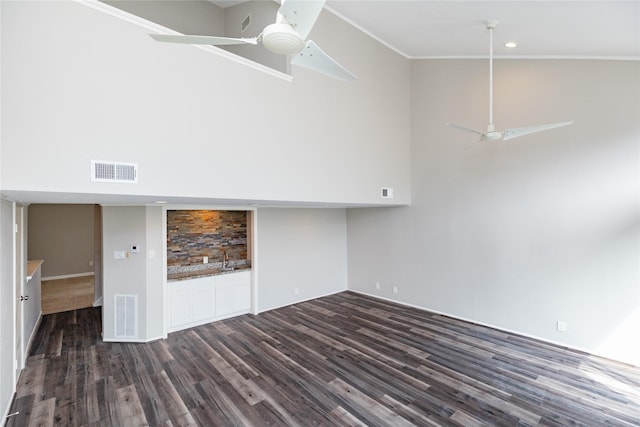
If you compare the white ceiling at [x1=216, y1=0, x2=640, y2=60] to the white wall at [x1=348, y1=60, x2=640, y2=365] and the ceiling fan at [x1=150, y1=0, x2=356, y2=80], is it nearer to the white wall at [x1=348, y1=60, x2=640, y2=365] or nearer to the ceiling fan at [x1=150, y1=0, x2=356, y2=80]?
the white wall at [x1=348, y1=60, x2=640, y2=365]

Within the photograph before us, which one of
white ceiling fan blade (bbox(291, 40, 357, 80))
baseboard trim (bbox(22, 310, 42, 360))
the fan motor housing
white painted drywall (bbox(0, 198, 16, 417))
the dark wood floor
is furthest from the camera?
baseboard trim (bbox(22, 310, 42, 360))

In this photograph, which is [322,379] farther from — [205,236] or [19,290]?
[19,290]

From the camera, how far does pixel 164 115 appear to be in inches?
112

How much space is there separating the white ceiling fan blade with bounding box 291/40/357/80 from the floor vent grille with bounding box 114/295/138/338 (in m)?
4.41

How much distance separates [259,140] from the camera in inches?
140

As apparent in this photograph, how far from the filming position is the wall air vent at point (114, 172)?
97.6 inches

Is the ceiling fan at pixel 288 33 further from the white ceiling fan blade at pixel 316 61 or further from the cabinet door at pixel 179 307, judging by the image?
the cabinet door at pixel 179 307

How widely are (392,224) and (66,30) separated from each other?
5598mm

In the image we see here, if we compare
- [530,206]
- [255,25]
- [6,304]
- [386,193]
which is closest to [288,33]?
[6,304]

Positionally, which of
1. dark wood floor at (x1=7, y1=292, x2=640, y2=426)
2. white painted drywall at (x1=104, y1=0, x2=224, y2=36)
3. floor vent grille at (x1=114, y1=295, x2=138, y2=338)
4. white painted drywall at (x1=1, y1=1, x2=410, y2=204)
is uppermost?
white painted drywall at (x1=104, y1=0, x2=224, y2=36)

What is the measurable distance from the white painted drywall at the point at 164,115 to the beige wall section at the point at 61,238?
778cm

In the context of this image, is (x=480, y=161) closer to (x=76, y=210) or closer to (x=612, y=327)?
(x=612, y=327)

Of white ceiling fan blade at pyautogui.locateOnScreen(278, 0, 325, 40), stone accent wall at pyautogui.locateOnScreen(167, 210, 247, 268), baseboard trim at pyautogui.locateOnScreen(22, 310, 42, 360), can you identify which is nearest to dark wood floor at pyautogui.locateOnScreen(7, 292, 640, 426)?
baseboard trim at pyautogui.locateOnScreen(22, 310, 42, 360)

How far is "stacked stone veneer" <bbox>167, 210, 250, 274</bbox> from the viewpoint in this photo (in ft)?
18.3
